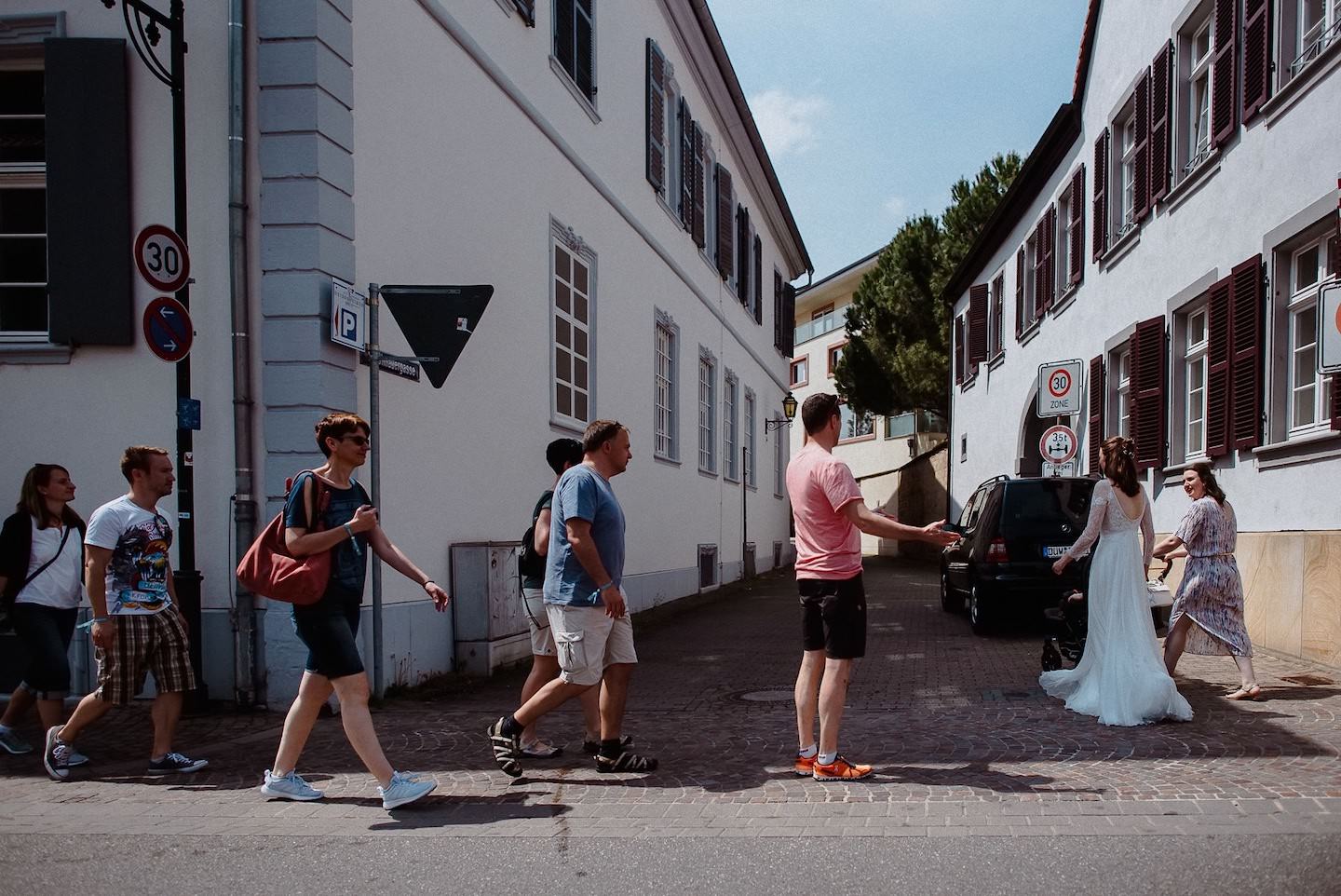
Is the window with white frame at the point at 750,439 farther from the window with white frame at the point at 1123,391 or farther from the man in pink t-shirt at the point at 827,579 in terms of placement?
the man in pink t-shirt at the point at 827,579

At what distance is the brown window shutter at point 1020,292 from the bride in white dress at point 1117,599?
1627 cm

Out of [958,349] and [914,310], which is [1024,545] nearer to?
[958,349]

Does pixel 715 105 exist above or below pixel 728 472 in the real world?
above

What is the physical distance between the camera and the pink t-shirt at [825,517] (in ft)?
17.7

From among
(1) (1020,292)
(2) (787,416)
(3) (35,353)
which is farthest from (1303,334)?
(2) (787,416)

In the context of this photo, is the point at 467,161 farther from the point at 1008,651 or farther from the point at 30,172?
the point at 1008,651

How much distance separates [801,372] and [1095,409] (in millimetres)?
35851

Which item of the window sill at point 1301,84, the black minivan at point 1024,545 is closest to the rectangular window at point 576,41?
the black minivan at point 1024,545

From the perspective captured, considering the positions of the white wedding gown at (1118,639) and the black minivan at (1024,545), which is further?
the black minivan at (1024,545)

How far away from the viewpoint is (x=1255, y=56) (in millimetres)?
10742

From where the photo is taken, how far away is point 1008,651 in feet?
34.3

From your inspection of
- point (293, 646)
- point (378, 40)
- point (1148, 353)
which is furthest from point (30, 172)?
point (1148, 353)

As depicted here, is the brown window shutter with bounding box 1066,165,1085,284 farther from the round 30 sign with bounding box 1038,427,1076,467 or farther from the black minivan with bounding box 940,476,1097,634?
the black minivan with bounding box 940,476,1097,634

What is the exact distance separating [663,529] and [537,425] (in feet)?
16.4
